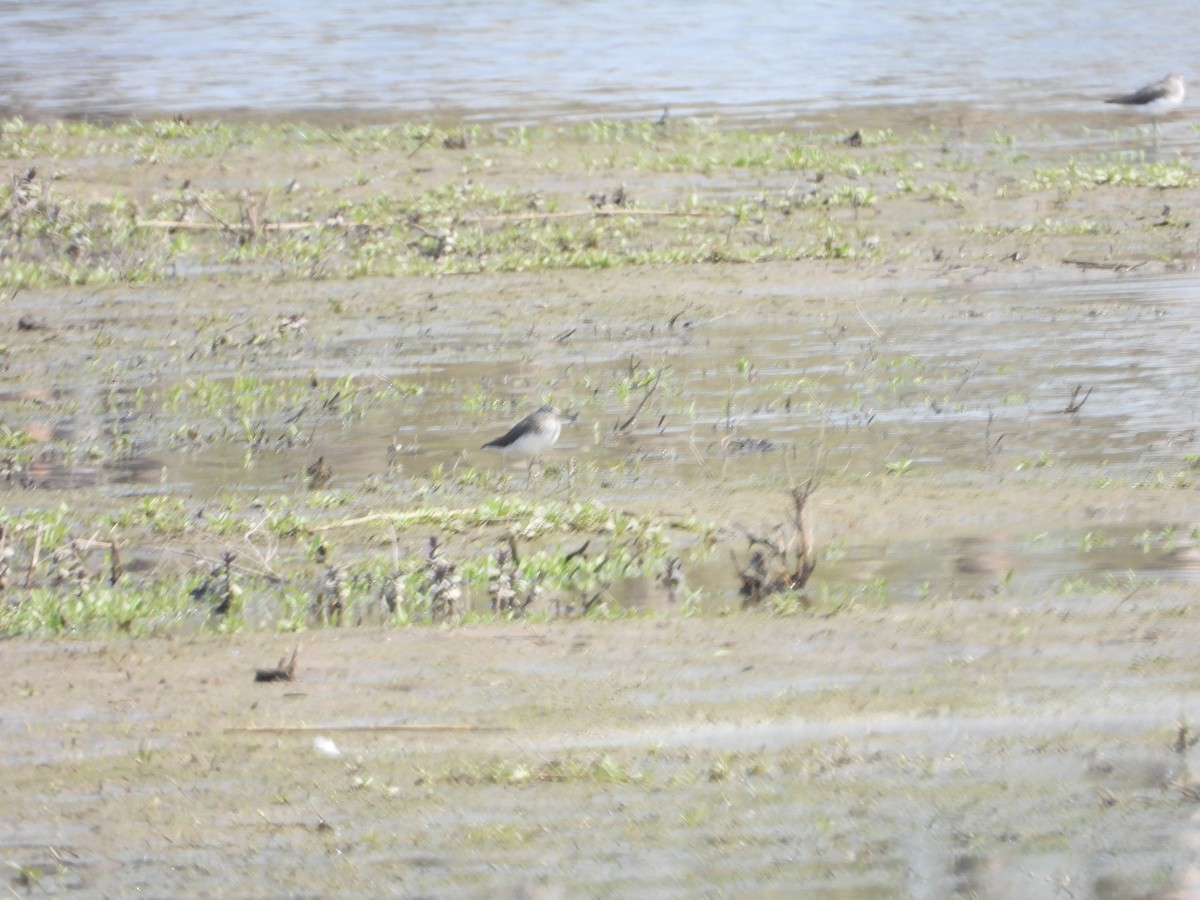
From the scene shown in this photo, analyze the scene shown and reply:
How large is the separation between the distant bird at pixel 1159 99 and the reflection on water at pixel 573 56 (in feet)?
3.37

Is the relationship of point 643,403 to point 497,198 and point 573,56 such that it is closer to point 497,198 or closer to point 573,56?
point 497,198

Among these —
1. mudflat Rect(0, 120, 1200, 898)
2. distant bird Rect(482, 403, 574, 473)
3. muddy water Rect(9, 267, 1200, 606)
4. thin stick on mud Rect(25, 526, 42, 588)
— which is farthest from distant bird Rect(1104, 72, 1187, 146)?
thin stick on mud Rect(25, 526, 42, 588)

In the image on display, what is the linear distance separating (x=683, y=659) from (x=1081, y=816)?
163cm

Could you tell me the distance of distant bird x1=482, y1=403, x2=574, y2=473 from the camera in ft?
28.8

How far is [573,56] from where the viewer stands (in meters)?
24.9

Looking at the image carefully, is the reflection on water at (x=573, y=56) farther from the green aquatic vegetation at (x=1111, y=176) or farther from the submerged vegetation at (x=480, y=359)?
the green aquatic vegetation at (x=1111, y=176)

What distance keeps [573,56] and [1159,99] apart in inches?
352

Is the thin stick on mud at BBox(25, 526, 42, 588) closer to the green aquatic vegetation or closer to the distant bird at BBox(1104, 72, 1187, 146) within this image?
the green aquatic vegetation

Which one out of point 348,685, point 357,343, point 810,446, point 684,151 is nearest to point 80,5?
point 684,151

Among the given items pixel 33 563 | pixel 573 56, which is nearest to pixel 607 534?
pixel 33 563

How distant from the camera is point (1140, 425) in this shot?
940 centimetres

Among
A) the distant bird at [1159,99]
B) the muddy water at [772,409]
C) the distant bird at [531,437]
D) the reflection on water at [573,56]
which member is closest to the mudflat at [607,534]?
the muddy water at [772,409]

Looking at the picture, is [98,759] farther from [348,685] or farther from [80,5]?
[80,5]

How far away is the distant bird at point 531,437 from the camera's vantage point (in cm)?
878
